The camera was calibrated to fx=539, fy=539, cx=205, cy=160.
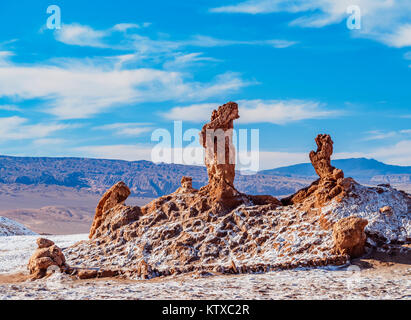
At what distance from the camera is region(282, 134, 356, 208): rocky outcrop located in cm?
1619

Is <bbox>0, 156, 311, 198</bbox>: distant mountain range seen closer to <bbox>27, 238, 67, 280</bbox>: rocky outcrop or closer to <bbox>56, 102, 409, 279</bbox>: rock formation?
<bbox>56, 102, 409, 279</bbox>: rock formation

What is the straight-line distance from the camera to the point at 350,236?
14.1 metres

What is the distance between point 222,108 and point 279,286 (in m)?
6.94

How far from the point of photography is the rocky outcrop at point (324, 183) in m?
16.2

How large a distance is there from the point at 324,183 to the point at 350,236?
275 centimetres

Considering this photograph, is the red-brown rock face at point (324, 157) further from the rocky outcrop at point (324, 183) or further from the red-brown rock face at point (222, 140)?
the red-brown rock face at point (222, 140)

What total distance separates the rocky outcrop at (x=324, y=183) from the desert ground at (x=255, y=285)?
7.92ft

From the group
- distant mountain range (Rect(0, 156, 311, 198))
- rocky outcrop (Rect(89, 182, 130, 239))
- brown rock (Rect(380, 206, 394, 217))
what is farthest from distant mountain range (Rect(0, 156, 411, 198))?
brown rock (Rect(380, 206, 394, 217))

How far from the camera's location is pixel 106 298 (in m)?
11.4

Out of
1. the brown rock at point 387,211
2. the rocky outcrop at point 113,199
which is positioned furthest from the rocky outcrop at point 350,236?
the rocky outcrop at point 113,199

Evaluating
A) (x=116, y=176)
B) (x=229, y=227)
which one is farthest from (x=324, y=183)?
(x=116, y=176)

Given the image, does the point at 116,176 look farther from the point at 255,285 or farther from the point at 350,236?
the point at 255,285

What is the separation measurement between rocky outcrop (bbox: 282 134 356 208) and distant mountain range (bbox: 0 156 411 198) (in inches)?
4746
